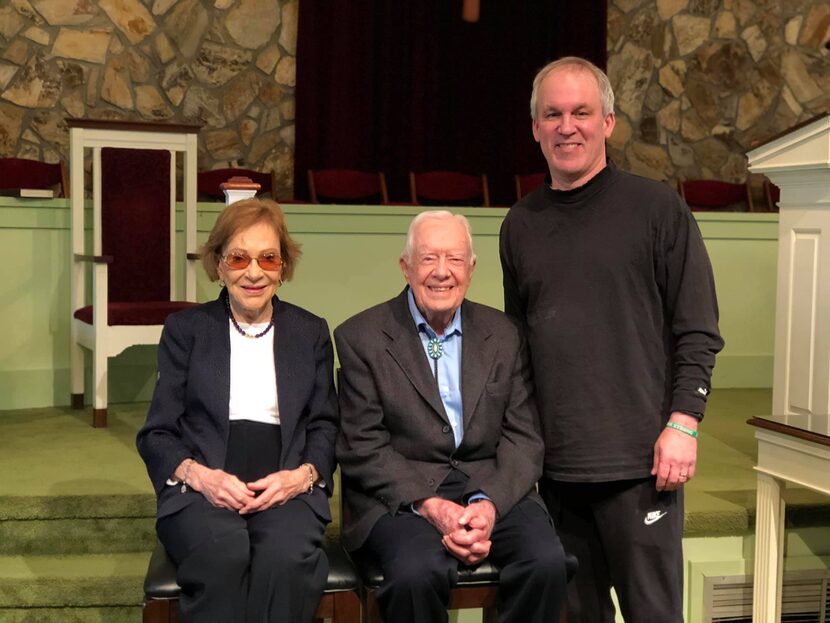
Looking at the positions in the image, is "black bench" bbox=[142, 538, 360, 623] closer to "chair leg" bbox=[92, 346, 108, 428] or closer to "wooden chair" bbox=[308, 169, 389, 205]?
"chair leg" bbox=[92, 346, 108, 428]

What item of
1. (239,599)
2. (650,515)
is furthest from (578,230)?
(239,599)

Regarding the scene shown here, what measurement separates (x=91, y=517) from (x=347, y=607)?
1.26 meters

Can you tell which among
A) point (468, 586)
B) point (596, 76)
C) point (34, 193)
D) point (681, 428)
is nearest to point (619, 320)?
point (681, 428)

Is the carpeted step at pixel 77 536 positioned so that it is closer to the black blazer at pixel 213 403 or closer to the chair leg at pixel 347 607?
the black blazer at pixel 213 403

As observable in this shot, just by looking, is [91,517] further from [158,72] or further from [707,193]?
[707,193]

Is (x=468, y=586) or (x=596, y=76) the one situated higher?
(x=596, y=76)

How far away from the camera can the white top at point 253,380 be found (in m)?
2.56

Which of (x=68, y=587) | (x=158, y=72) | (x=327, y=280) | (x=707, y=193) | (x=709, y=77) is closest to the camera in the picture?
(x=68, y=587)

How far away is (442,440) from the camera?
2451 millimetres

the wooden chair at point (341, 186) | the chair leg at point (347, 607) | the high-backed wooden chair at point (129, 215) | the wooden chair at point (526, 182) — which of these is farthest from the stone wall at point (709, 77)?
the chair leg at point (347, 607)

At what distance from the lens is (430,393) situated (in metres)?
2.46

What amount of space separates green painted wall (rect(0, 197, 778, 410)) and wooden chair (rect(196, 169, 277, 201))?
6.34ft

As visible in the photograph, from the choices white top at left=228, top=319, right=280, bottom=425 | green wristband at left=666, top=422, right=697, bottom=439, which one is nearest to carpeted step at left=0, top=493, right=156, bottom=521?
white top at left=228, top=319, right=280, bottom=425

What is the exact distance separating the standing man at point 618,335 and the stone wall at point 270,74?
5.44 metres
